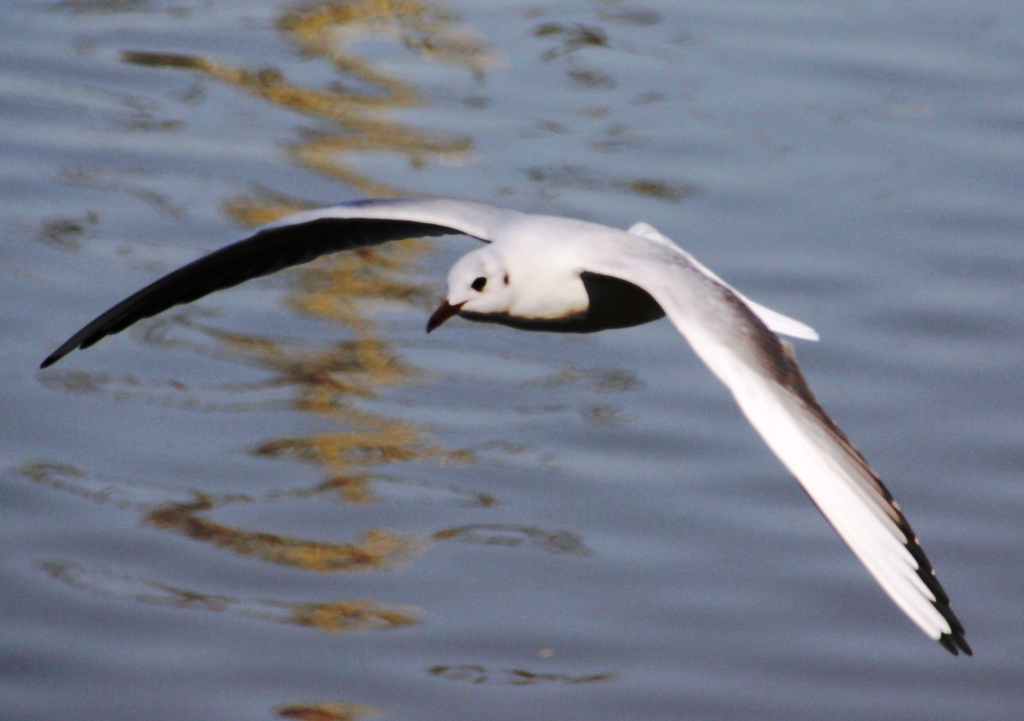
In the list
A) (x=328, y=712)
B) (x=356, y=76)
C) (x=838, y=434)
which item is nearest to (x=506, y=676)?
(x=328, y=712)

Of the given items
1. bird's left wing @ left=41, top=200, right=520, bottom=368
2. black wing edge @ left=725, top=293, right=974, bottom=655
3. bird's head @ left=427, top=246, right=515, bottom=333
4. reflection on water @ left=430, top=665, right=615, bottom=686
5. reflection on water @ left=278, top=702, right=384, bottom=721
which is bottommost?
reflection on water @ left=278, top=702, right=384, bottom=721

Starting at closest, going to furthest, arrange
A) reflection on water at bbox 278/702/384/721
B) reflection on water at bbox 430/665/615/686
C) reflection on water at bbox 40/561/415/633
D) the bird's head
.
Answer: the bird's head → reflection on water at bbox 278/702/384/721 → reflection on water at bbox 430/665/615/686 → reflection on water at bbox 40/561/415/633

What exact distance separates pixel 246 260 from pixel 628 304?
1503mm

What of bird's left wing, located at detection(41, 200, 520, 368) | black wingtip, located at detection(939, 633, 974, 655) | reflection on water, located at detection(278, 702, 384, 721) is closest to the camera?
black wingtip, located at detection(939, 633, 974, 655)

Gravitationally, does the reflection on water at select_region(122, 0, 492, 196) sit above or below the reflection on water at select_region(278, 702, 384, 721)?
above

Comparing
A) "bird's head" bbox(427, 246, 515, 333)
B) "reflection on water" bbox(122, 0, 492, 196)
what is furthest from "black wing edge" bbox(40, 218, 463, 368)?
"reflection on water" bbox(122, 0, 492, 196)

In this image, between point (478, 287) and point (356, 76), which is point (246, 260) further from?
point (356, 76)

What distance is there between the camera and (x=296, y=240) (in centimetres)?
709

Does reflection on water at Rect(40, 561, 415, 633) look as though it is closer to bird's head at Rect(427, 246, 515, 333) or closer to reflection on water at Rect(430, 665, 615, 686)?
reflection on water at Rect(430, 665, 615, 686)

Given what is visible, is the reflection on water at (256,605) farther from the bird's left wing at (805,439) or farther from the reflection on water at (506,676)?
the bird's left wing at (805,439)

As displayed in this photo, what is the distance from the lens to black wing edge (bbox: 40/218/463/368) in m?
6.84

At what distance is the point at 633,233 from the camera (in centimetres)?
677

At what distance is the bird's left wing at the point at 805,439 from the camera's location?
484cm

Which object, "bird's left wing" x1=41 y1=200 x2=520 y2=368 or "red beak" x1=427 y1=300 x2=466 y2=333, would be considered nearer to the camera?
"red beak" x1=427 y1=300 x2=466 y2=333
